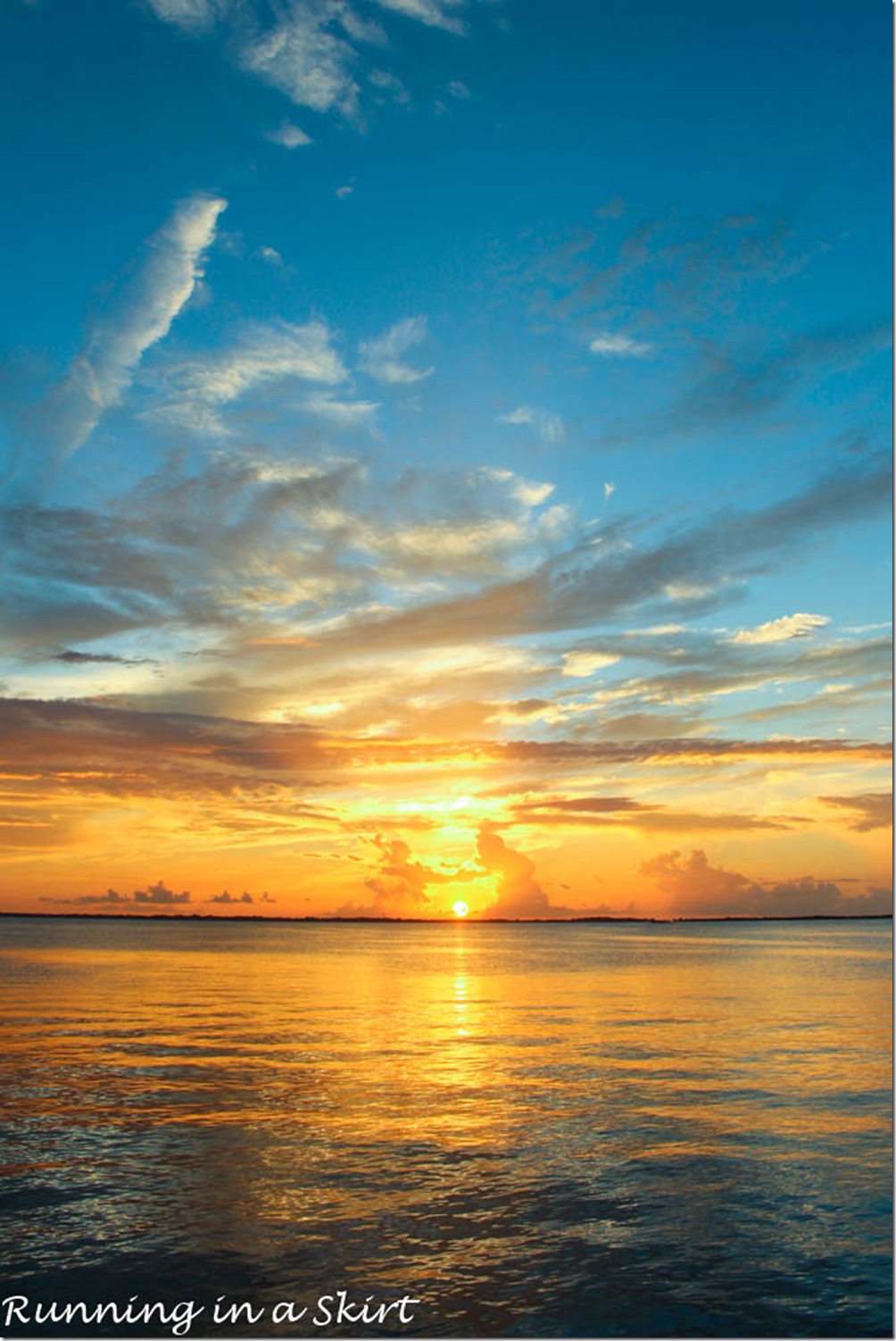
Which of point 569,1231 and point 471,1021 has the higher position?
point 569,1231

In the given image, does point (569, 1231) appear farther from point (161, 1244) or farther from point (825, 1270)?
point (161, 1244)

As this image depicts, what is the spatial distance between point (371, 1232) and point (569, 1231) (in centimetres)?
408

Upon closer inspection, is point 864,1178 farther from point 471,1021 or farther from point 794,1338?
point 471,1021

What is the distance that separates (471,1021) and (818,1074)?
23789 mm

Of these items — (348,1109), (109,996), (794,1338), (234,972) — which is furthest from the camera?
(234,972)

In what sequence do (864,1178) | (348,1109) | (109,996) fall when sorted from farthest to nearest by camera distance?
(109,996), (348,1109), (864,1178)

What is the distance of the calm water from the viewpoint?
16984 millimetres

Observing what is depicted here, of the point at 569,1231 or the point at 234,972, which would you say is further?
the point at 234,972

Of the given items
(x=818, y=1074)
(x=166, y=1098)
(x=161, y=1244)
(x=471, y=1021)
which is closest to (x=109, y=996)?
(x=471, y=1021)

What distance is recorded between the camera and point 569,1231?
19984 mm

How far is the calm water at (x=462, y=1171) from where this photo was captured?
17.0 m

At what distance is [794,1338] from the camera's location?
611 inches

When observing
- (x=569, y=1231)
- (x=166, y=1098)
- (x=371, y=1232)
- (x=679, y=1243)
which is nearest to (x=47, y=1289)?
(x=371, y=1232)

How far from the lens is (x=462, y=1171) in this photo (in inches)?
958
